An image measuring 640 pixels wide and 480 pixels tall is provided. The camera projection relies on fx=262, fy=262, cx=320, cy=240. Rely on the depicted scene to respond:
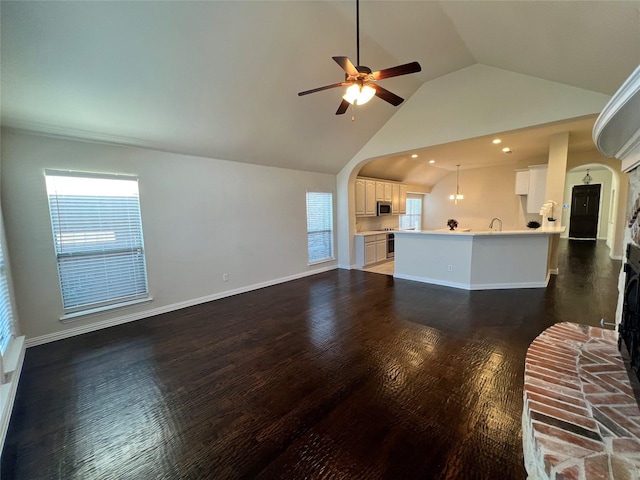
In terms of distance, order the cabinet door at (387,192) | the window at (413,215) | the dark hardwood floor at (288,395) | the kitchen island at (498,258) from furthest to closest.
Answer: the window at (413,215)
the cabinet door at (387,192)
the kitchen island at (498,258)
the dark hardwood floor at (288,395)

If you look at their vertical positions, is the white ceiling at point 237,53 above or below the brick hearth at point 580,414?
above

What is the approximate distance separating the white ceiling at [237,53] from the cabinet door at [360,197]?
282cm

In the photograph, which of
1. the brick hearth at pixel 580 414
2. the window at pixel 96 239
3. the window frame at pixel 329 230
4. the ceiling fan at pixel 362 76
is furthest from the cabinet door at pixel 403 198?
the window at pixel 96 239

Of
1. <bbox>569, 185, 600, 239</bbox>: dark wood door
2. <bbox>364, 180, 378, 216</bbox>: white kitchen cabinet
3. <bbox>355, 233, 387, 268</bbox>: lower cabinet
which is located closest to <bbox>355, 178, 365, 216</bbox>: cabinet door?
<bbox>364, 180, 378, 216</bbox>: white kitchen cabinet

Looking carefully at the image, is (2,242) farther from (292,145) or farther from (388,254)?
(388,254)

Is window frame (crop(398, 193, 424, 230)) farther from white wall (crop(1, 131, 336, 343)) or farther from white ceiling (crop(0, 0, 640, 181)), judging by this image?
white ceiling (crop(0, 0, 640, 181))

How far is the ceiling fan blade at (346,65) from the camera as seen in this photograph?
216 cm

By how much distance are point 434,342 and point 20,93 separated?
16.1 feet

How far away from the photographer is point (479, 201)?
8.82 m

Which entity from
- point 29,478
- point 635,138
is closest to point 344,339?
point 29,478

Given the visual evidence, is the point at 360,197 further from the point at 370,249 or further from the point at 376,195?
the point at 370,249

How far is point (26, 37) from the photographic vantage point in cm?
214

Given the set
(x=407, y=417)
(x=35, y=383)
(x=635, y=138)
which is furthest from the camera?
(x=35, y=383)

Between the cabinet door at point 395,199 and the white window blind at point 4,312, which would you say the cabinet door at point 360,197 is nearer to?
the cabinet door at point 395,199
